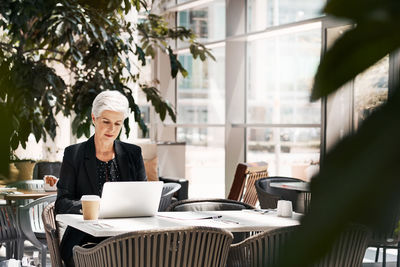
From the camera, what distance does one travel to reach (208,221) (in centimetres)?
353

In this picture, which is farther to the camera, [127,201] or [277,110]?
[277,110]

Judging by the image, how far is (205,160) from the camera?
10.2m

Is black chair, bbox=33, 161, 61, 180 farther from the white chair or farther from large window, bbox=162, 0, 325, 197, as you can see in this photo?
large window, bbox=162, 0, 325, 197

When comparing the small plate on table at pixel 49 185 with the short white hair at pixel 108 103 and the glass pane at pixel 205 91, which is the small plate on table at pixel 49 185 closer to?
the short white hair at pixel 108 103

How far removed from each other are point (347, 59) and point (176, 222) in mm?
3333

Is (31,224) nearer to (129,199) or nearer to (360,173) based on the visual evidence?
(129,199)

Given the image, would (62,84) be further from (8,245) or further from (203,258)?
(203,258)

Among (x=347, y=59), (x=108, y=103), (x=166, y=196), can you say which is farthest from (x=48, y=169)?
(x=347, y=59)

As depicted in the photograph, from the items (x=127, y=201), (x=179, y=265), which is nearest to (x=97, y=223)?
(x=127, y=201)

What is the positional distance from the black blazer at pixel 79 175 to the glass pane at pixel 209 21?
5984mm

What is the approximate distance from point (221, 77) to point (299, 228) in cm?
968

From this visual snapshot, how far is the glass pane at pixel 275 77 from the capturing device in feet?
26.9

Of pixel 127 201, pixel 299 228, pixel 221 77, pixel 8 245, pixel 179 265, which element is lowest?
pixel 8 245

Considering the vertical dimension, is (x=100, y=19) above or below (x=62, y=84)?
above
